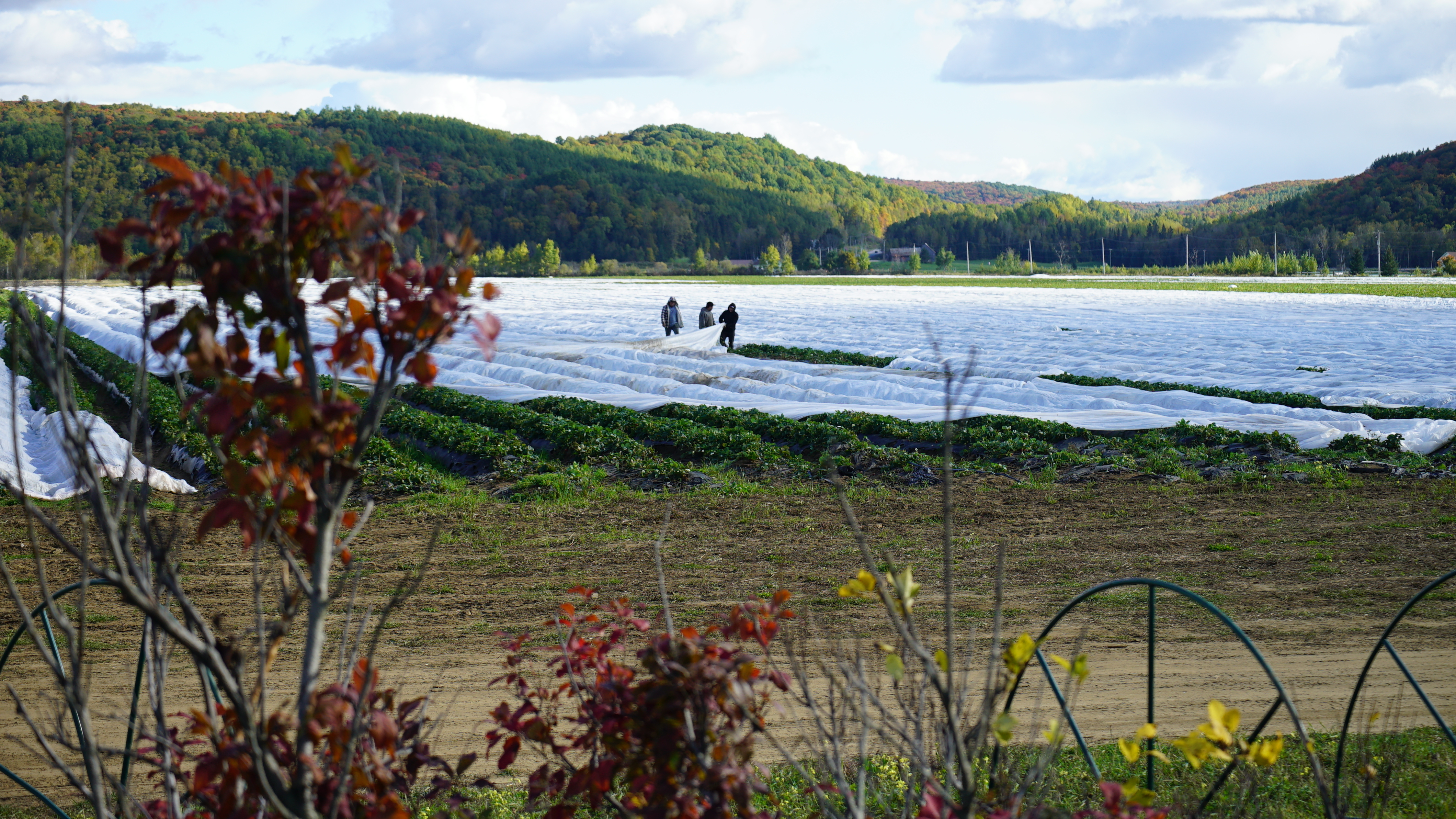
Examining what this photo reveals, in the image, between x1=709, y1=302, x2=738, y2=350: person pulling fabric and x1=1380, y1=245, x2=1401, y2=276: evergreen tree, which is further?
x1=1380, y1=245, x2=1401, y2=276: evergreen tree

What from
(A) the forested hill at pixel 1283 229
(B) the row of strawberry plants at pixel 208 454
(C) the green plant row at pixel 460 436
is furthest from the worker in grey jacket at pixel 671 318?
(A) the forested hill at pixel 1283 229

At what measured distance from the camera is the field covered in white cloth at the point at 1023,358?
660 inches

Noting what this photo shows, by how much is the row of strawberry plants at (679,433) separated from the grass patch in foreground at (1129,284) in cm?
4071

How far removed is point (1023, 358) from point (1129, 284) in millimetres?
49604

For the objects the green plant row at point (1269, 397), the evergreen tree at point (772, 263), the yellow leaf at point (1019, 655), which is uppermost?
the evergreen tree at point (772, 263)

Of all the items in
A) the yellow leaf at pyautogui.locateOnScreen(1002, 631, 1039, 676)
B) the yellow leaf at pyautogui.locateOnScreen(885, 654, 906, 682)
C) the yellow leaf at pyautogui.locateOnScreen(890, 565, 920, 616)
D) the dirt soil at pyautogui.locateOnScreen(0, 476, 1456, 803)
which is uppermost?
the yellow leaf at pyautogui.locateOnScreen(890, 565, 920, 616)

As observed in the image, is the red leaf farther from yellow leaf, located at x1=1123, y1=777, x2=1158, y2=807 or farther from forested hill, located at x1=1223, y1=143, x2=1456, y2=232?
forested hill, located at x1=1223, y1=143, x2=1456, y2=232

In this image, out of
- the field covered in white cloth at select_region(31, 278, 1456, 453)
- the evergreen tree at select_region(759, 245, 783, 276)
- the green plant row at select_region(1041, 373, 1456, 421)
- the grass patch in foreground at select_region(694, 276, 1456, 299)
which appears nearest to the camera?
the green plant row at select_region(1041, 373, 1456, 421)

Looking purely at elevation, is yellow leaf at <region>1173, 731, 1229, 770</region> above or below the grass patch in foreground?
below

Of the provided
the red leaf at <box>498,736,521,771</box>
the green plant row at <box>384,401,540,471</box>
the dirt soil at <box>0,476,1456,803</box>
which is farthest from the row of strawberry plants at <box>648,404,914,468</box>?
the red leaf at <box>498,736,521,771</box>

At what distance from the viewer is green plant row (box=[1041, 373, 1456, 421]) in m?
15.8

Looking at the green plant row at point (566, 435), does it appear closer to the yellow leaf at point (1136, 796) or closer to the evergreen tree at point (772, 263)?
the yellow leaf at point (1136, 796)

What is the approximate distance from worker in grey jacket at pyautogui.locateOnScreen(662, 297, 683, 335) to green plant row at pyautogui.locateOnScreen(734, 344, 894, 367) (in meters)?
2.04

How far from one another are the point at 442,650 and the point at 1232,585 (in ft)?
20.5
